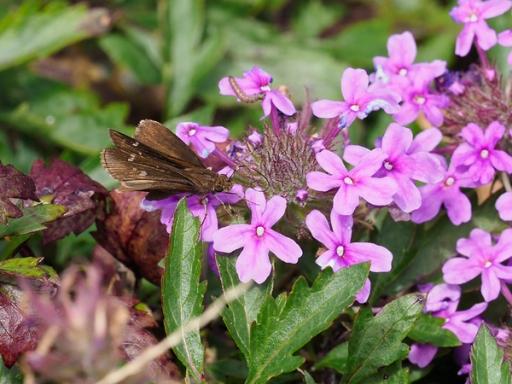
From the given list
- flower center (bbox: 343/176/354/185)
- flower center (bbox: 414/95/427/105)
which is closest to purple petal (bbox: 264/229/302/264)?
flower center (bbox: 343/176/354/185)

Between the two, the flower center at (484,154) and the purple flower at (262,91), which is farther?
the flower center at (484,154)

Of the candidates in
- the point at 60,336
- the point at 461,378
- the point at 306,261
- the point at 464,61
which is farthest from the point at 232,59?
the point at 60,336

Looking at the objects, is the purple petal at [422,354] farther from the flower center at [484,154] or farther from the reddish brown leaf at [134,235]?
the reddish brown leaf at [134,235]

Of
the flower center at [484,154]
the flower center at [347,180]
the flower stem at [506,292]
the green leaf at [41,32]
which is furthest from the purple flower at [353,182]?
the green leaf at [41,32]

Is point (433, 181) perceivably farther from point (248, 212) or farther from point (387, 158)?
point (248, 212)

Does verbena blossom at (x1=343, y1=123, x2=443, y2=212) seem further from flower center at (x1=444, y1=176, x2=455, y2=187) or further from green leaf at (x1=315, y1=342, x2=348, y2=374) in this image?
green leaf at (x1=315, y1=342, x2=348, y2=374)

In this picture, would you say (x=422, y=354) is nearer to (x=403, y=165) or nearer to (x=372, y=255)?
(x=372, y=255)
